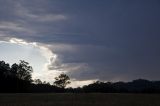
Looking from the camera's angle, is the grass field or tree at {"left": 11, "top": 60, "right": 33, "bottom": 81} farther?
tree at {"left": 11, "top": 60, "right": 33, "bottom": 81}

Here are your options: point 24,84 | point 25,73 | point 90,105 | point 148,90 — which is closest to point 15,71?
point 25,73

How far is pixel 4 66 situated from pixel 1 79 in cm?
Result: 3170

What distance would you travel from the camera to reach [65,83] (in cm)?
15938

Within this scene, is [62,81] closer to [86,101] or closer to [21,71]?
[21,71]

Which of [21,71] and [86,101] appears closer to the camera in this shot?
[86,101]

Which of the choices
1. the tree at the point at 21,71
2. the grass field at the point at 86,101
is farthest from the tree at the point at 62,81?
the grass field at the point at 86,101

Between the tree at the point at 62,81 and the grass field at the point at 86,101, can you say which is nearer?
the grass field at the point at 86,101

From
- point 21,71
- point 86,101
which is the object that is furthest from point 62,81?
point 86,101

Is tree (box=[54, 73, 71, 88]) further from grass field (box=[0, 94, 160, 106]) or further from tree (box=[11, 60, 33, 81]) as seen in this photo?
grass field (box=[0, 94, 160, 106])

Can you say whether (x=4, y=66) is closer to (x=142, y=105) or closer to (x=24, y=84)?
(x=24, y=84)

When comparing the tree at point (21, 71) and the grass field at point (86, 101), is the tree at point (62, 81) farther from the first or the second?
the grass field at point (86, 101)

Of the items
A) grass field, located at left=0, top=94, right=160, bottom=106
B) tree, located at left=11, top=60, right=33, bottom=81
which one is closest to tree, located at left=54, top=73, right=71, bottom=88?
tree, located at left=11, top=60, right=33, bottom=81

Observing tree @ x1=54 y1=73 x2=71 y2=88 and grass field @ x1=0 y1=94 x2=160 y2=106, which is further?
tree @ x1=54 y1=73 x2=71 y2=88

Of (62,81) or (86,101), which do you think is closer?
(86,101)
